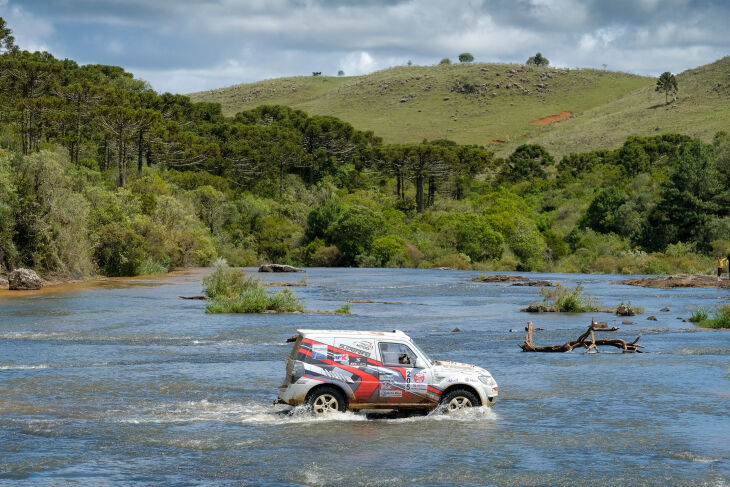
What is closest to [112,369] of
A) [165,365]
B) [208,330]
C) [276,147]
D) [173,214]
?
[165,365]

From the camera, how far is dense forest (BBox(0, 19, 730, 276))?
74.9 metres

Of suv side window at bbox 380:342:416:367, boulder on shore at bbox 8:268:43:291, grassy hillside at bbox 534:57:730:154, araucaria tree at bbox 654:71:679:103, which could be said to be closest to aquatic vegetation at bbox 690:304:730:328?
suv side window at bbox 380:342:416:367

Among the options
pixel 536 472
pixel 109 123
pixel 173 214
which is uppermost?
pixel 109 123

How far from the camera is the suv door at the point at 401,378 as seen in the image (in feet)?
64.6

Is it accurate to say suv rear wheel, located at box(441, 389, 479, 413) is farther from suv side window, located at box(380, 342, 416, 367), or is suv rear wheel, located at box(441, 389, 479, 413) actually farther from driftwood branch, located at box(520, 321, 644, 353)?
driftwood branch, located at box(520, 321, 644, 353)

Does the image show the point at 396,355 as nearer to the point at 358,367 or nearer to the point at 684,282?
the point at 358,367

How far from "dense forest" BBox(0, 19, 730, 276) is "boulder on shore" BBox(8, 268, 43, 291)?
3.19m

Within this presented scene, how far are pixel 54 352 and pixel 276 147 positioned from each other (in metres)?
97.2

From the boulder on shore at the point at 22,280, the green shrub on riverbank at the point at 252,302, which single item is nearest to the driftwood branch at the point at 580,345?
the green shrub on riverbank at the point at 252,302

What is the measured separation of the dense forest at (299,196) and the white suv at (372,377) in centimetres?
4675

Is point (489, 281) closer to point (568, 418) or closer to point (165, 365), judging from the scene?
point (165, 365)

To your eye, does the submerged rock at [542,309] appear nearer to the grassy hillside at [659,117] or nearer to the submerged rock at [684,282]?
the submerged rock at [684,282]

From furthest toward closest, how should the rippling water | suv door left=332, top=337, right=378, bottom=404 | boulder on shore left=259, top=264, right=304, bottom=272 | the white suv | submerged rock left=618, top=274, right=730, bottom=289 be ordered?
1. boulder on shore left=259, top=264, right=304, bottom=272
2. submerged rock left=618, top=274, right=730, bottom=289
3. suv door left=332, top=337, right=378, bottom=404
4. the white suv
5. the rippling water

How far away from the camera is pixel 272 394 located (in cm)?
2475
